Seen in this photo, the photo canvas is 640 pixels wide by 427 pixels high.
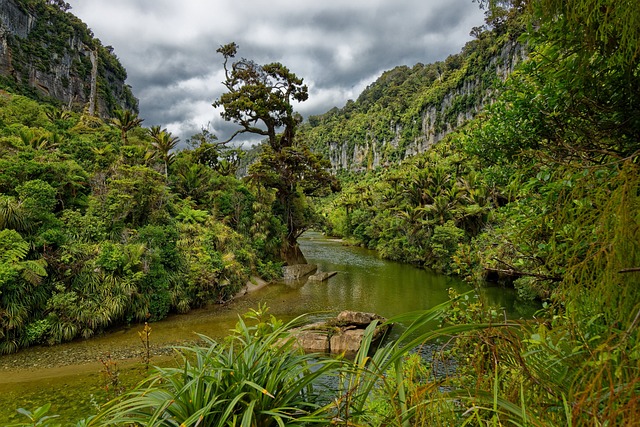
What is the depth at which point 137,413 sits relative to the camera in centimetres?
173

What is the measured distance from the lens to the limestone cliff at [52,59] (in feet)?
122

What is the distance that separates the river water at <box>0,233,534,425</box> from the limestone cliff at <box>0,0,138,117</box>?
2933cm

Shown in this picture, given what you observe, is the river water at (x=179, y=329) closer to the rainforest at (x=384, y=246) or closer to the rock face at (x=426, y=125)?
the rainforest at (x=384, y=246)

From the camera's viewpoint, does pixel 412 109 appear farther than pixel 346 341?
Yes

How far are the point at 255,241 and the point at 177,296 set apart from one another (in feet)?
25.5

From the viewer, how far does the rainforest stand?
4.47ft

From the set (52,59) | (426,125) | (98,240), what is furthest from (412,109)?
(98,240)

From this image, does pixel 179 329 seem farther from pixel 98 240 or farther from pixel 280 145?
pixel 280 145

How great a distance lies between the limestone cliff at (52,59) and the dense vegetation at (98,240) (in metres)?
20.9

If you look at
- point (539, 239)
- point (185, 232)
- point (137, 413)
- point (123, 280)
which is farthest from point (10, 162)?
point (539, 239)

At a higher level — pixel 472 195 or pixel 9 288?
pixel 472 195

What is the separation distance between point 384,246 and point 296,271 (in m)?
13.2

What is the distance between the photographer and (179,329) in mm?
12094

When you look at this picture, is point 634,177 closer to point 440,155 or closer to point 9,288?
point 9,288
